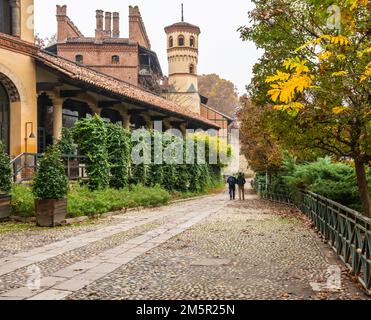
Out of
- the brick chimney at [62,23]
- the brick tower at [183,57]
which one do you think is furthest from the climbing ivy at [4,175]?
the brick tower at [183,57]

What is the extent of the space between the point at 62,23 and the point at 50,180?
3765cm

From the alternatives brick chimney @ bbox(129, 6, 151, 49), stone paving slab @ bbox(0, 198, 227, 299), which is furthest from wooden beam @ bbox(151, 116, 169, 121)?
brick chimney @ bbox(129, 6, 151, 49)

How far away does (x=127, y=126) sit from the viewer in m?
24.3

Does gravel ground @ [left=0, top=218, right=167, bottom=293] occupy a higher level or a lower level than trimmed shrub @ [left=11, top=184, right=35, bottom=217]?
lower

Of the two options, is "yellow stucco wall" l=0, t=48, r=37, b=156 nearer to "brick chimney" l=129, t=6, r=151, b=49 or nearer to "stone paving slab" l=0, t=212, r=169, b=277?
"stone paving slab" l=0, t=212, r=169, b=277

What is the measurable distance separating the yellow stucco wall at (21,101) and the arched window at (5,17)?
1.05 m

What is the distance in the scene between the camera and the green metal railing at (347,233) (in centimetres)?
577

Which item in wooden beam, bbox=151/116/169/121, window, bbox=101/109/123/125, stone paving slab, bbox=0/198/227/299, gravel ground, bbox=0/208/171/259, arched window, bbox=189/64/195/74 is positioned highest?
arched window, bbox=189/64/195/74

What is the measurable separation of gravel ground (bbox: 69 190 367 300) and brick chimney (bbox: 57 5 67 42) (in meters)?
39.3

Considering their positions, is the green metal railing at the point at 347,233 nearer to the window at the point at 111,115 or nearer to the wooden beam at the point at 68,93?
the wooden beam at the point at 68,93

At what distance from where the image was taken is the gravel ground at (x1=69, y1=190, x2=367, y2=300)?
17.8 ft

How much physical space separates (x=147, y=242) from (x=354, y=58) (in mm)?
5149

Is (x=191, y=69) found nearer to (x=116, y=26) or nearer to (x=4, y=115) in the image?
(x=116, y=26)
